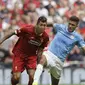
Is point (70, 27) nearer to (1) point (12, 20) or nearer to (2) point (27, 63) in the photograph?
(2) point (27, 63)

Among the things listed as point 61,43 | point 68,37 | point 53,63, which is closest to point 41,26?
point 61,43

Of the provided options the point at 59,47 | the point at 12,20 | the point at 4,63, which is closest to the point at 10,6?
the point at 12,20

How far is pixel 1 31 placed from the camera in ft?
65.1

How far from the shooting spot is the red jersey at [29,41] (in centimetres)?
1268

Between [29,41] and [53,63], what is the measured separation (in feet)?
3.91

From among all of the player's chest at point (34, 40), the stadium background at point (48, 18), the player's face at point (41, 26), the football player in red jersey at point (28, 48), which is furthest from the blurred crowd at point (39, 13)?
the player's face at point (41, 26)

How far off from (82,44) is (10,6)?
8022 mm

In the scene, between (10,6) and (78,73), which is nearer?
(78,73)

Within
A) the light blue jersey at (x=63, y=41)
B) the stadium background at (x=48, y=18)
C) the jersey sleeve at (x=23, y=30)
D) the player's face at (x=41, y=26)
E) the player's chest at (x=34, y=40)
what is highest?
the player's face at (x=41, y=26)

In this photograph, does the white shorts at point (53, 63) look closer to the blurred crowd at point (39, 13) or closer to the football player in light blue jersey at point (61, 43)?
the football player in light blue jersey at point (61, 43)

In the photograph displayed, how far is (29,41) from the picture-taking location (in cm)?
1277

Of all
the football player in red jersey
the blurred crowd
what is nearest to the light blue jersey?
the football player in red jersey

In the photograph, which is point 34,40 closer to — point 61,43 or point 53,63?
point 61,43

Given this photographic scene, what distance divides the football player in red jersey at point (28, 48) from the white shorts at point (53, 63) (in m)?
0.45
